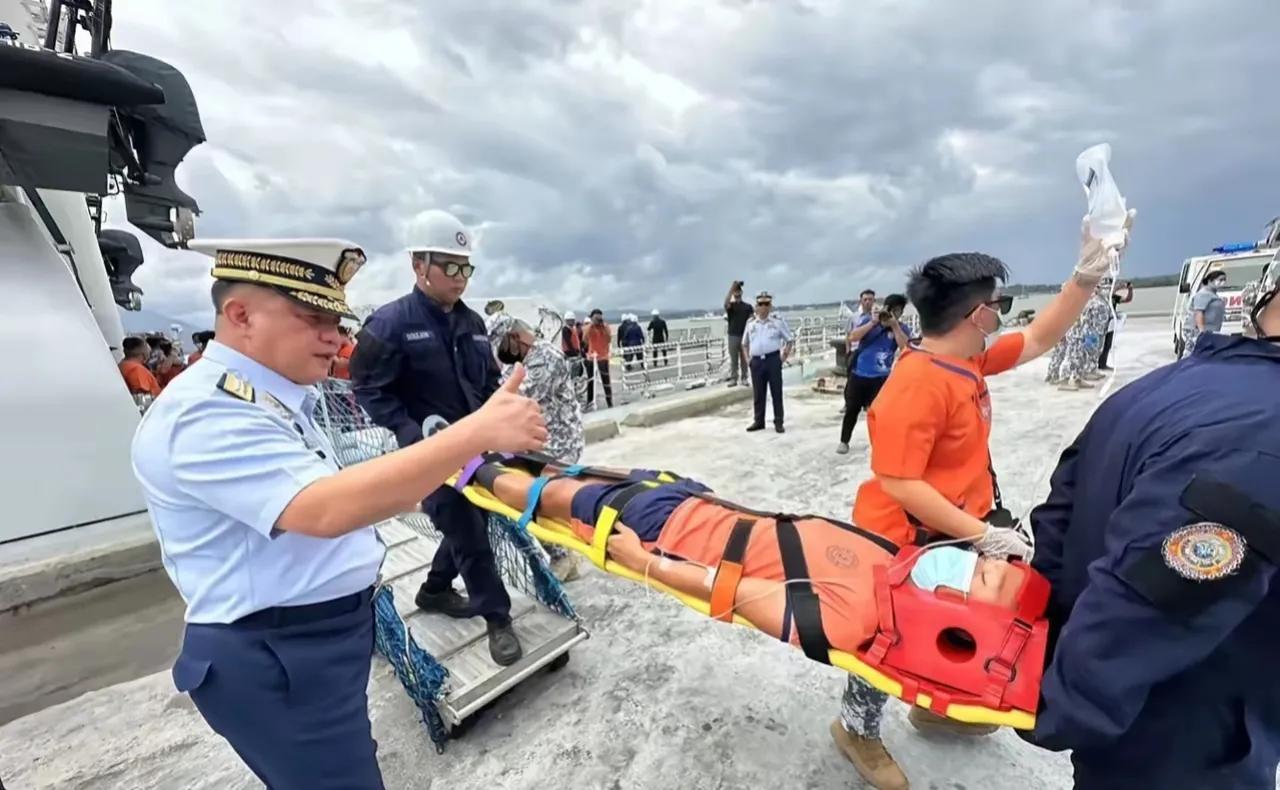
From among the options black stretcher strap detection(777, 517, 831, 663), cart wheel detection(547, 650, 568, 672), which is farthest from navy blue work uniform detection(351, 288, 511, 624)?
black stretcher strap detection(777, 517, 831, 663)

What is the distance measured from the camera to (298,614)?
1.12 meters

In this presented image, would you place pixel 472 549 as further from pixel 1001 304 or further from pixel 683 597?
pixel 1001 304

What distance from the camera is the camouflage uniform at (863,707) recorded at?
5.94 feet

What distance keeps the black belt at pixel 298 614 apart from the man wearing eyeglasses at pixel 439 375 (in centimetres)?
110

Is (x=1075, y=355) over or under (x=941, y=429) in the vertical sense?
under

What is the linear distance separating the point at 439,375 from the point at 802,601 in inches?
72.4

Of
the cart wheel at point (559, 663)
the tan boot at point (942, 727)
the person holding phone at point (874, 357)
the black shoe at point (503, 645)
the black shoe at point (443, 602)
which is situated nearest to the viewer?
the tan boot at point (942, 727)

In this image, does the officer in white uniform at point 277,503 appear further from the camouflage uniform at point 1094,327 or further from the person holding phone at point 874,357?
the camouflage uniform at point 1094,327

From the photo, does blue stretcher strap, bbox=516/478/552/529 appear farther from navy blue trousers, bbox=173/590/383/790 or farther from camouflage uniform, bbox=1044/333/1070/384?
camouflage uniform, bbox=1044/333/1070/384

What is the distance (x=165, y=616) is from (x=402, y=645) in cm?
266

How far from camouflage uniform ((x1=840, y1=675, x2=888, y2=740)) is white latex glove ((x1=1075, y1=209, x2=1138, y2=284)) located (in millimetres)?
1575

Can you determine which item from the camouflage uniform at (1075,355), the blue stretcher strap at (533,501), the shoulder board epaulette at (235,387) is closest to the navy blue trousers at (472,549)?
the blue stretcher strap at (533,501)

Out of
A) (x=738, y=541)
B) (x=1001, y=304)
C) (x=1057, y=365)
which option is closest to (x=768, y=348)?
(x=1001, y=304)

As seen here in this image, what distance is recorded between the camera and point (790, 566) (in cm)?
129
